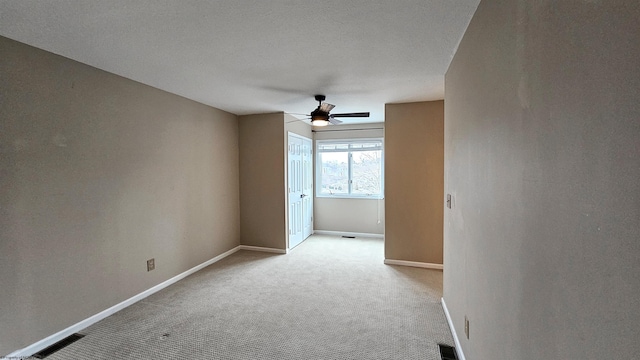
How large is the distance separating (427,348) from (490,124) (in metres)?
1.78

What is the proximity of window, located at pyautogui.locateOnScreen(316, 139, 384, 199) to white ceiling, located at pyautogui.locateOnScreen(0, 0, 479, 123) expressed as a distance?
2554 mm

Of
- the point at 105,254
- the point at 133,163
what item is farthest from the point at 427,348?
the point at 133,163

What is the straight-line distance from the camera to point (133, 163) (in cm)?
300

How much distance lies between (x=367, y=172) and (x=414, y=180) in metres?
1.90

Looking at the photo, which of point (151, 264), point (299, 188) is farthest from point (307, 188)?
point (151, 264)

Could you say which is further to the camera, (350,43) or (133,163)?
(133,163)

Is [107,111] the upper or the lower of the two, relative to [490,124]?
upper

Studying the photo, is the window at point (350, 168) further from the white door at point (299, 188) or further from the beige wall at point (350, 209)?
the white door at point (299, 188)

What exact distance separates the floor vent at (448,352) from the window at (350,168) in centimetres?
360

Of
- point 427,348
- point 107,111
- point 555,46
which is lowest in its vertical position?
point 427,348

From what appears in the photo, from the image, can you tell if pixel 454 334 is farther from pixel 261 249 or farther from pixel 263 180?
pixel 263 180

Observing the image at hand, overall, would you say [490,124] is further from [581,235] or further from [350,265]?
[350,265]

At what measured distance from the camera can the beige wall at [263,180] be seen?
4.64m

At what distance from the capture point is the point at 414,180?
396 cm
